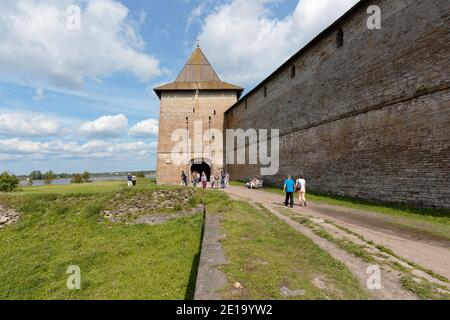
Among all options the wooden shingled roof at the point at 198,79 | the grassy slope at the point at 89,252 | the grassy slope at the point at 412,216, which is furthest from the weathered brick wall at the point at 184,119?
the grassy slope at the point at 412,216

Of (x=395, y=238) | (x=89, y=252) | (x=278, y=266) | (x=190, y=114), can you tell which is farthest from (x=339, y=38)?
(x=190, y=114)

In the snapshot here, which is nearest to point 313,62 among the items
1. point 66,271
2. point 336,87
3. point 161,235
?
point 336,87

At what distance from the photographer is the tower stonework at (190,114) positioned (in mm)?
25781

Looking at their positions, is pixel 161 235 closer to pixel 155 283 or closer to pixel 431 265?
pixel 155 283

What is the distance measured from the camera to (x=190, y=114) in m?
26.4

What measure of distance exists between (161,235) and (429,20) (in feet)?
35.3

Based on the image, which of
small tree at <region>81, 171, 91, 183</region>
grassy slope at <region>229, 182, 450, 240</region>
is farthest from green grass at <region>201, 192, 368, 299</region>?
small tree at <region>81, 171, 91, 183</region>

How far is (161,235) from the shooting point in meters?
8.84

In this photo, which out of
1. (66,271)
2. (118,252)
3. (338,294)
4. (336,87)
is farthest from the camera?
(336,87)

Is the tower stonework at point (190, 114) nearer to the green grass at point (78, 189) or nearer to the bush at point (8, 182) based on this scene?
the green grass at point (78, 189)

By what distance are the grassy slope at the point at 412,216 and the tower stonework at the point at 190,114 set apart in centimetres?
1663

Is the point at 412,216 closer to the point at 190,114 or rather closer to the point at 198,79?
the point at 190,114

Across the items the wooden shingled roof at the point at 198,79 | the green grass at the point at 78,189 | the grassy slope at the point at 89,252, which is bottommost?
the grassy slope at the point at 89,252

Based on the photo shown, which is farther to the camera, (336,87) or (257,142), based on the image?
(257,142)
